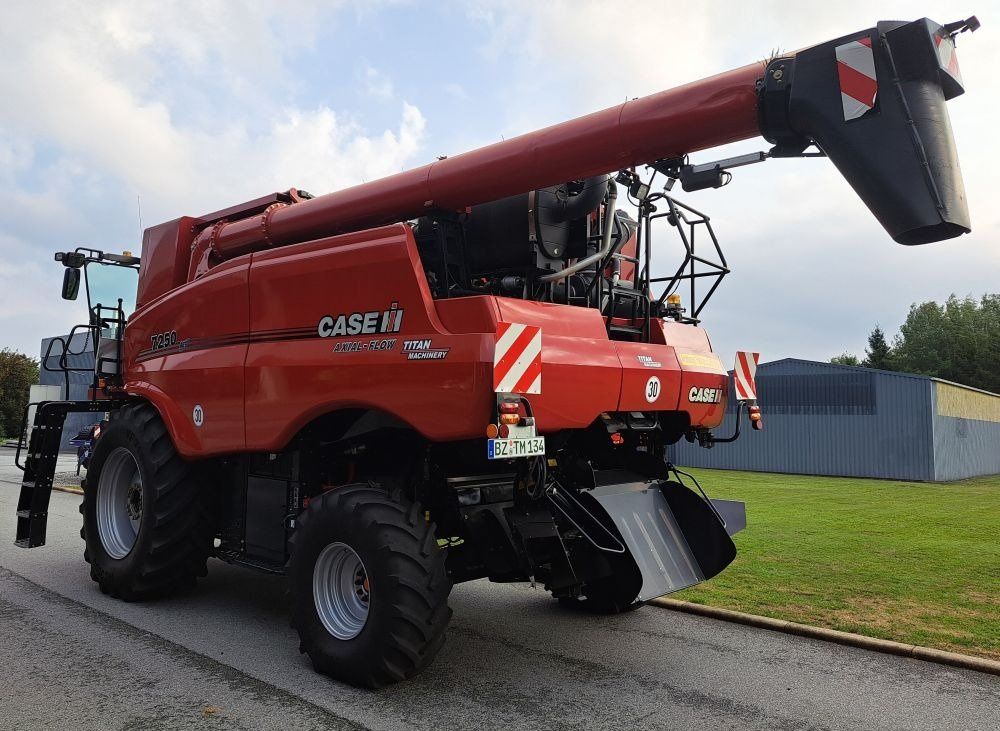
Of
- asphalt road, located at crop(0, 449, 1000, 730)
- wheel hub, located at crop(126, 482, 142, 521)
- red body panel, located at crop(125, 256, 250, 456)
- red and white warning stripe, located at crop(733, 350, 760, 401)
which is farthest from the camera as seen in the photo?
wheel hub, located at crop(126, 482, 142, 521)

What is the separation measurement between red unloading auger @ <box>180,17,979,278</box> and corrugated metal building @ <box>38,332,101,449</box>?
528cm

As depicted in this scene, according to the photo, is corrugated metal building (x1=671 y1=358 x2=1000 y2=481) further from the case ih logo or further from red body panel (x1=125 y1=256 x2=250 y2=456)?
the case ih logo

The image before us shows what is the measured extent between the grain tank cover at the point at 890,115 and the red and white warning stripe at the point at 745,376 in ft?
9.14

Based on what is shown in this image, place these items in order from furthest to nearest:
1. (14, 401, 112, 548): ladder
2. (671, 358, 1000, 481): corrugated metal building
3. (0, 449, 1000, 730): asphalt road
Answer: (671, 358, 1000, 481): corrugated metal building → (14, 401, 112, 548): ladder → (0, 449, 1000, 730): asphalt road

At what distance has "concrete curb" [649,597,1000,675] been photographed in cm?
488

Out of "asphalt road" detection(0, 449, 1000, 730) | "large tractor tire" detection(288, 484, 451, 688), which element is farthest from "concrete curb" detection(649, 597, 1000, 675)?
"large tractor tire" detection(288, 484, 451, 688)

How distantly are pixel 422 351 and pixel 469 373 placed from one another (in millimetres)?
389

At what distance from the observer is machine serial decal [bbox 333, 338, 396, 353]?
4750 millimetres

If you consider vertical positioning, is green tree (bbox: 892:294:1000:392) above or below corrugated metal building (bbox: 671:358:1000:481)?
above

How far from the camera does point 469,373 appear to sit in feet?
14.2

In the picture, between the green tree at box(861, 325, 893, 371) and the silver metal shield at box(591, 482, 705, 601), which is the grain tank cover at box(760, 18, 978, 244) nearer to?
the silver metal shield at box(591, 482, 705, 601)

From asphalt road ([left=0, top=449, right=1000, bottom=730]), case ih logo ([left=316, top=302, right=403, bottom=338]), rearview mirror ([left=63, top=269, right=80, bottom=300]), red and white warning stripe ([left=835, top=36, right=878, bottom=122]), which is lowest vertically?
asphalt road ([left=0, top=449, right=1000, bottom=730])

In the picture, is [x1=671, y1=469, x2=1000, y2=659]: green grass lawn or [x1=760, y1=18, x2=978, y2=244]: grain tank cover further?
[x1=671, y1=469, x2=1000, y2=659]: green grass lawn

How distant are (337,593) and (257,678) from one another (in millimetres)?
654
